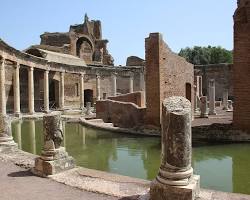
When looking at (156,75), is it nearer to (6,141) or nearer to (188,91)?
(188,91)

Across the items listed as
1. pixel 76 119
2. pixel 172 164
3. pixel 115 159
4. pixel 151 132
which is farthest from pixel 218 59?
pixel 172 164

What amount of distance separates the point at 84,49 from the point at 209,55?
35049mm

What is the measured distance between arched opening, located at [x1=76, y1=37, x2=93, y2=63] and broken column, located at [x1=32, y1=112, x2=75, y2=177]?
40.1 metres

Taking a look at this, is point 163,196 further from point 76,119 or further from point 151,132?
point 76,119

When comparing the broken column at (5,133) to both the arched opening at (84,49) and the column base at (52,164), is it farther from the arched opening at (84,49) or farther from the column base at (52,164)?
the arched opening at (84,49)

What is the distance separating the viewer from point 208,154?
38.0 ft

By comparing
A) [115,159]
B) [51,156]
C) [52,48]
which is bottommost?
[115,159]

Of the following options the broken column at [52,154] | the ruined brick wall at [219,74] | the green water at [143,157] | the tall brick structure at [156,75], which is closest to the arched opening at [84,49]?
the ruined brick wall at [219,74]

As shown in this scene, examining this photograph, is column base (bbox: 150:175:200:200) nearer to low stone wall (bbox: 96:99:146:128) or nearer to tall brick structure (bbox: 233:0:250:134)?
tall brick structure (bbox: 233:0:250:134)

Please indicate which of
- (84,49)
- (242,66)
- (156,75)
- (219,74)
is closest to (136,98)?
(156,75)

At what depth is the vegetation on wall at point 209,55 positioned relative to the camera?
233ft

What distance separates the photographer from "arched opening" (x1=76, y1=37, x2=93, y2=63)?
46875 mm

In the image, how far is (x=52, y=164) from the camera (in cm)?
705

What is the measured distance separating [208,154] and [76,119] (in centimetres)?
1386
